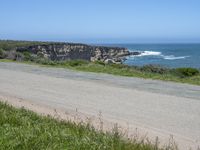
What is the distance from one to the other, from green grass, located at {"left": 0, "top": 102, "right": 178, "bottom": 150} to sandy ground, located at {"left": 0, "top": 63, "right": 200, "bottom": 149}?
120cm

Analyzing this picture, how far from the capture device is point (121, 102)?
13086 mm

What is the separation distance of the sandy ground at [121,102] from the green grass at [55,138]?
1203 mm

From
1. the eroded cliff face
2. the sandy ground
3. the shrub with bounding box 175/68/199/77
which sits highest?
the sandy ground

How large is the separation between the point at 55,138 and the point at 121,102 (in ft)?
19.7

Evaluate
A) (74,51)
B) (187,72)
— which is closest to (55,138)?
(187,72)

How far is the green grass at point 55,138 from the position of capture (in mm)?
6773

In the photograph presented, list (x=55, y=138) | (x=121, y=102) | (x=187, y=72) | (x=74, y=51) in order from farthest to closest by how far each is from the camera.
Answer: (x=74, y=51) < (x=187, y=72) < (x=121, y=102) < (x=55, y=138)

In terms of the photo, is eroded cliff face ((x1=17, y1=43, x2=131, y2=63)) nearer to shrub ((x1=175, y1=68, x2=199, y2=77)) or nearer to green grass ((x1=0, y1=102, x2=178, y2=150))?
shrub ((x1=175, y1=68, x2=199, y2=77))

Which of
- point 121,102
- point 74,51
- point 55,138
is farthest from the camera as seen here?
point 74,51

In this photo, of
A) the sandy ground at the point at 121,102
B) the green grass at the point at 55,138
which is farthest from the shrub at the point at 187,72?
the green grass at the point at 55,138

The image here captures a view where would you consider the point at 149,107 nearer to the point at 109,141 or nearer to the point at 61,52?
the point at 109,141

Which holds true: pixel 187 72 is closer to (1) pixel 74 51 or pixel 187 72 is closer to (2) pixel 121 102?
(2) pixel 121 102

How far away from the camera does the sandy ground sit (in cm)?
971

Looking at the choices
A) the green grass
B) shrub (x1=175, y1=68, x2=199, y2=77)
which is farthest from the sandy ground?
shrub (x1=175, y1=68, x2=199, y2=77)
